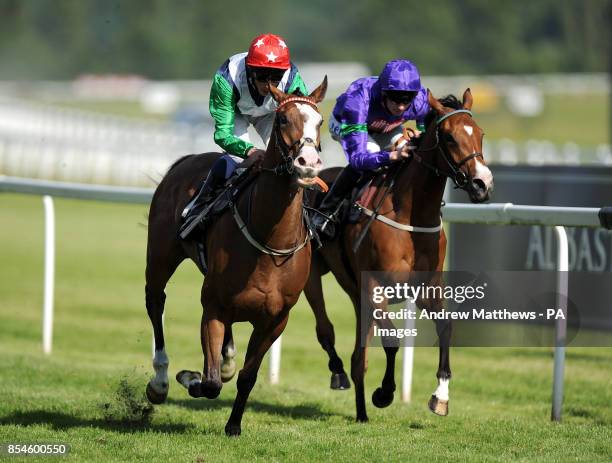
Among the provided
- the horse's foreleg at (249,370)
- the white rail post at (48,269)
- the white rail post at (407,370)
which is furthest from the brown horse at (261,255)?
the white rail post at (48,269)

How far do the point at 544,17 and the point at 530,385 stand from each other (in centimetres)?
7519

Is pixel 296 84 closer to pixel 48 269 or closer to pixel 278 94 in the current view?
pixel 278 94

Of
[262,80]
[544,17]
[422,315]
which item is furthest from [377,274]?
[544,17]

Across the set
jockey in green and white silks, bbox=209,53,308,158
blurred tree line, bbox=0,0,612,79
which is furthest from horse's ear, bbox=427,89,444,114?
blurred tree line, bbox=0,0,612,79

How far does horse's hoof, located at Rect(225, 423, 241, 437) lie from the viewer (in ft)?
20.2

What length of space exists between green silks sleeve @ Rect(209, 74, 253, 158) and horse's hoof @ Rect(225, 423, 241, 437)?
1513mm

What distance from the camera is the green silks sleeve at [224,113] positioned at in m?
6.36

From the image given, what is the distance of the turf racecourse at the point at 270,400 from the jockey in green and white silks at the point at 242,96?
1347mm

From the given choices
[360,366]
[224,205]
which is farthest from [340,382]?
[224,205]

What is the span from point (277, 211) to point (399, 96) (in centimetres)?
144

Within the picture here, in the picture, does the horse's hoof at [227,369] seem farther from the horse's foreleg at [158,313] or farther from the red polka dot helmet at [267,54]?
the red polka dot helmet at [267,54]

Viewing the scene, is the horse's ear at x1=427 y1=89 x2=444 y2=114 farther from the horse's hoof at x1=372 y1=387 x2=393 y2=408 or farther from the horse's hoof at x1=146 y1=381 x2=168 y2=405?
the horse's hoof at x1=146 y1=381 x2=168 y2=405

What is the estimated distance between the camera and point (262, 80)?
642 centimetres

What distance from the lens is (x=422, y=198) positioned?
22.1 feet
